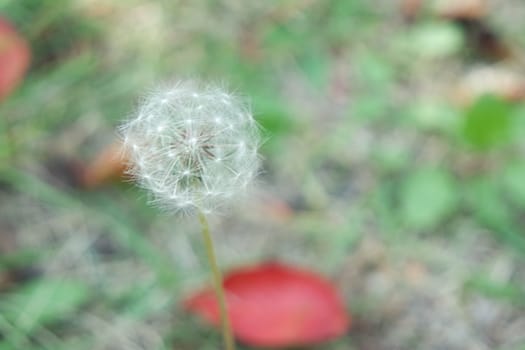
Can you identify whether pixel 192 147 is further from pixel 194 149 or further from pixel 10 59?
pixel 10 59

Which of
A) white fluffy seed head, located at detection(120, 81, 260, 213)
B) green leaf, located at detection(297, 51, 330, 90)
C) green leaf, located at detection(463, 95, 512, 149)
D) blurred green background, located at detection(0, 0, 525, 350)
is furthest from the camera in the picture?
green leaf, located at detection(297, 51, 330, 90)

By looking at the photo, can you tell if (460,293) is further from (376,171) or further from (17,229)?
(17,229)

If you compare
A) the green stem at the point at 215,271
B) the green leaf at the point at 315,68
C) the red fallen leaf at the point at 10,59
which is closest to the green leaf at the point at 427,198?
the green leaf at the point at 315,68

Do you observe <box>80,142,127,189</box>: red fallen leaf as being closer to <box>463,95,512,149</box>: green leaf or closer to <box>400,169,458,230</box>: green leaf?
<box>400,169,458,230</box>: green leaf

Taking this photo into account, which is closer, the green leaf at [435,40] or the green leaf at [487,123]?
the green leaf at [487,123]

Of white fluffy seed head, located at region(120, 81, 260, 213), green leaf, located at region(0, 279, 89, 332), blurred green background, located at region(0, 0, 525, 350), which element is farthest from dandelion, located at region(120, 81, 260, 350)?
green leaf, located at region(0, 279, 89, 332)

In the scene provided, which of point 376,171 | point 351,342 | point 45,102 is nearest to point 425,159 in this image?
point 376,171

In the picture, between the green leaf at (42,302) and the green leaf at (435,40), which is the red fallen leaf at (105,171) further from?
the green leaf at (435,40)

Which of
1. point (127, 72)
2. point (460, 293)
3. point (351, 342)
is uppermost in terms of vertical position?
point (127, 72)
